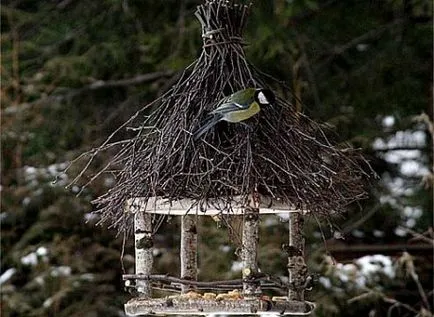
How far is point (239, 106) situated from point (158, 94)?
272 cm

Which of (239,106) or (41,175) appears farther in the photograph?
(41,175)

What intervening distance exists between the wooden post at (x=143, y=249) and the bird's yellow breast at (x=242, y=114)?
0.36 m

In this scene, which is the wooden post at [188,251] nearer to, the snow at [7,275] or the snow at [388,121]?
the snow at [7,275]

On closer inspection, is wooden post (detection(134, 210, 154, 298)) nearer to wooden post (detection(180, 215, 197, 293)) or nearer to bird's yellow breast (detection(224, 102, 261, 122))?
wooden post (detection(180, 215, 197, 293))

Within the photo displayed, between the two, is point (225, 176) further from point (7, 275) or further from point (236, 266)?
point (7, 275)

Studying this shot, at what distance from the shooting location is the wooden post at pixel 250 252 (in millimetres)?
2254

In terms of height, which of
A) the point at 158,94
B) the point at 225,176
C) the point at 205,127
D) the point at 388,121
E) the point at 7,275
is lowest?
the point at 7,275

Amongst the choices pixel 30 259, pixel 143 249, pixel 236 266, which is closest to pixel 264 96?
pixel 143 249

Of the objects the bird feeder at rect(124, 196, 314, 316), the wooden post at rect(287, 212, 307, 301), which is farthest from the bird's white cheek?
the wooden post at rect(287, 212, 307, 301)

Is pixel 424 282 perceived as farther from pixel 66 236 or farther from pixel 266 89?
pixel 266 89

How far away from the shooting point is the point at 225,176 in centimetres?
218

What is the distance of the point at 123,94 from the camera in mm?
5223

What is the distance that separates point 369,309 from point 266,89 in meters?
2.73

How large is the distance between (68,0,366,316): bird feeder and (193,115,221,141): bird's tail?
0.5 inches
